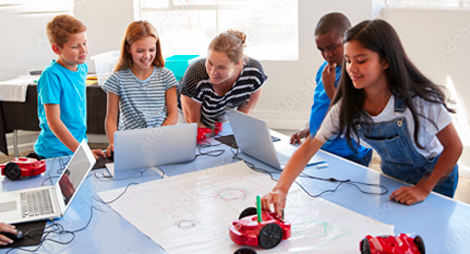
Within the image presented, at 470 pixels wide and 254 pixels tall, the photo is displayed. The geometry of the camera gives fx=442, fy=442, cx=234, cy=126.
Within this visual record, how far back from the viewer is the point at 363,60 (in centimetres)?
138

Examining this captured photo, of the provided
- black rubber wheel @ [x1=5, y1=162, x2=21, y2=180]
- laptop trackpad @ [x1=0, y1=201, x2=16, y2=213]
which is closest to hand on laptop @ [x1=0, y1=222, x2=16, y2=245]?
laptop trackpad @ [x1=0, y1=201, x2=16, y2=213]

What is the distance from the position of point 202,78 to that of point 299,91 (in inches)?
78.5

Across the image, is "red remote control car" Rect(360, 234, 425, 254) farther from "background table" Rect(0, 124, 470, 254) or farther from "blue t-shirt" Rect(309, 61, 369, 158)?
"blue t-shirt" Rect(309, 61, 369, 158)

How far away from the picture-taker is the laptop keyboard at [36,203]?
4.56ft

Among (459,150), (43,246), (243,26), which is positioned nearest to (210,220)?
(43,246)

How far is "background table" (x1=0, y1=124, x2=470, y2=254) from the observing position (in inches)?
46.5

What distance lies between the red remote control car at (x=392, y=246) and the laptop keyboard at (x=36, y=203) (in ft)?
3.15

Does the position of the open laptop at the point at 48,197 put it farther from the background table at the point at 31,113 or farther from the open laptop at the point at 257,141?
the background table at the point at 31,113

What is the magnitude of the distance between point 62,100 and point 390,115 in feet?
4.79

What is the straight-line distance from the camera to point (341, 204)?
4.62 ft

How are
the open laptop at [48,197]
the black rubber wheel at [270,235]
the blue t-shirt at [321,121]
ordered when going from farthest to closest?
the blue t-shirt at [321,121] < the open laptop at [48,197] < the black rubber wheel at [270,235]

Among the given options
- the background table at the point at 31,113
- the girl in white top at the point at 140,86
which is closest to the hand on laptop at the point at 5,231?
the girl in white top at the point at 140,86

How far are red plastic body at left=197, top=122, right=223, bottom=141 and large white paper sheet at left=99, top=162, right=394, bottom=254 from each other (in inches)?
17.0

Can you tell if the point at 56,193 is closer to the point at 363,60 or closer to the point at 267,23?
the point at 363,60
